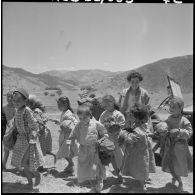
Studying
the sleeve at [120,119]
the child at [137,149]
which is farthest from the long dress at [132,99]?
the child at [137,149]

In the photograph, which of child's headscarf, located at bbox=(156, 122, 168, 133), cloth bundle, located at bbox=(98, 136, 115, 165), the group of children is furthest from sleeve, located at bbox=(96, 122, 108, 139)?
child's headscarf, located at bbox=(156, 122, 168, 133)

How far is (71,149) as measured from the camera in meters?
5.16

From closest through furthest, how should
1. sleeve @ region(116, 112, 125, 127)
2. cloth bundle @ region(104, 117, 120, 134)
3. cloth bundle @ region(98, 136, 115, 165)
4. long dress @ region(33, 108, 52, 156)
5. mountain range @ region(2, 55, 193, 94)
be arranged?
1. cloth bundle @ region(98, 136, 115, 165)
2. cloth bundle @ region(104, 117, 120, 134)
3. sleeve @ region(116, 112, 125, 127)
4. long dress @ region(33, 108, 52, 156)
5. mountain range @ region(2, 55, 193, 94)

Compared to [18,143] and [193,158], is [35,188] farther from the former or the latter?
[193,158]

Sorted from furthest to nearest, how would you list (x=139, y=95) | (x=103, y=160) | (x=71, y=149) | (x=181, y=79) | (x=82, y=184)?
(x=181, y=79)
(x=139, y=95)
(x=71, y=149)
(x=82, y=184)
(x=103, y=160)

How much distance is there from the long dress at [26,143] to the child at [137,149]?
1.24 metres

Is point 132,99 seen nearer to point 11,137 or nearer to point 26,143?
point 26,143

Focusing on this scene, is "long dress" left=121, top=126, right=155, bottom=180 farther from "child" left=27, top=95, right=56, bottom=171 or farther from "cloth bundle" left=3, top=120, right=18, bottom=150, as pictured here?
"child" left=27, top=95, right=56, bottom=171

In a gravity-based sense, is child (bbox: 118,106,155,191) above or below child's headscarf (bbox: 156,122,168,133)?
below

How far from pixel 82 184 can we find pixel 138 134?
1202mm

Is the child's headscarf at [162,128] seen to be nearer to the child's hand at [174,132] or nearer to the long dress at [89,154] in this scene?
the child's hand at [174,132]

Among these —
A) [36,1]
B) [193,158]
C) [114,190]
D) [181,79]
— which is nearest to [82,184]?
[114,190]

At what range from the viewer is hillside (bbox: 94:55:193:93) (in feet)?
219

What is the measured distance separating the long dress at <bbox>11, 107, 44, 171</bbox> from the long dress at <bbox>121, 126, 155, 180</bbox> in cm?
128
